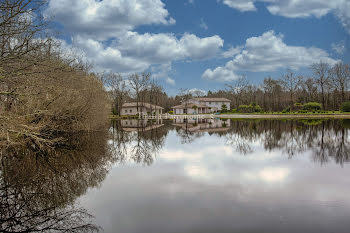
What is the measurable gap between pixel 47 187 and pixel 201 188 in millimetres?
4608

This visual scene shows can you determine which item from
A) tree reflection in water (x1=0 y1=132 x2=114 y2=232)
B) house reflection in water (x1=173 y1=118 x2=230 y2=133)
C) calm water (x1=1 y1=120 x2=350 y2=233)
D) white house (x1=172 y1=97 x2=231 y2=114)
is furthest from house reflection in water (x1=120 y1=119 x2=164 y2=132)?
white house (x1=172 y1=97 x2=231 y2=114)

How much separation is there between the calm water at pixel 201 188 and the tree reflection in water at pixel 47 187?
4 centimetres

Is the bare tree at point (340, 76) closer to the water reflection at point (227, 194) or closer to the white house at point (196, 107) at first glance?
the white house at point (196, 107)

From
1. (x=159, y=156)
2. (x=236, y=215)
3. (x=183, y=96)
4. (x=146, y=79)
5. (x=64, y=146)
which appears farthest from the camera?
(x=183, y=96)

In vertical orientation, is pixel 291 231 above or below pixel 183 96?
below

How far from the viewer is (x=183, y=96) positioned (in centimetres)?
8394

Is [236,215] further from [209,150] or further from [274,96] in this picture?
[274,96]

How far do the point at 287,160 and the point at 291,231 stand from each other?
7.01 metres

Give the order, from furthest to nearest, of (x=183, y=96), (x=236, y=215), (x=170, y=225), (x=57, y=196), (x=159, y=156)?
(x=183, y=96) < (x=159, y=156) < (x=57, y=196) < (x=236, y=215) < (x=170, y=225)

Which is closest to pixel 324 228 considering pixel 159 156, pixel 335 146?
pixel 159 156

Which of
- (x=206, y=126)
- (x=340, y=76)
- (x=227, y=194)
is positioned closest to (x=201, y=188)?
(x=227, y=194)

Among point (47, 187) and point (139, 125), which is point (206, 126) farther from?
point (47, 187)

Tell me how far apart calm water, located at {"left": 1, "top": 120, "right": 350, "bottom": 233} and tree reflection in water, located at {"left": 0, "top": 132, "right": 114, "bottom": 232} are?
41mm

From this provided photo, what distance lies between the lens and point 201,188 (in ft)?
25.1
